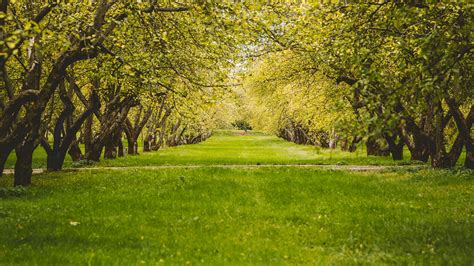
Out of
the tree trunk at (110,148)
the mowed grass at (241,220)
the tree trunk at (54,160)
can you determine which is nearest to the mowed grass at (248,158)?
the tree trunk at (110,148)

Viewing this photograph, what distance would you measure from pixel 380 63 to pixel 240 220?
7.09 meters

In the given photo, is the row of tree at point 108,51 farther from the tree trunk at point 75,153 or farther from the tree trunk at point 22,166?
the tree trunk at point 75,153

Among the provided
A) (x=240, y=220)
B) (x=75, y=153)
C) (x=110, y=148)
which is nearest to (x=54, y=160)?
(x=75, y=153)

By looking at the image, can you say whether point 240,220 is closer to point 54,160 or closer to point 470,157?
point 54,160

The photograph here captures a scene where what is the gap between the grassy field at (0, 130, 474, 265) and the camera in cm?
1123

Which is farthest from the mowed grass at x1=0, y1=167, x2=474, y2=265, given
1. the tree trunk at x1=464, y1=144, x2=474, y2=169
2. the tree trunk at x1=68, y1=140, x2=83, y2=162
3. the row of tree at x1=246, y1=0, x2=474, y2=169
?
the tree trunk at x1=68, y1=140, x2=83, y2=162

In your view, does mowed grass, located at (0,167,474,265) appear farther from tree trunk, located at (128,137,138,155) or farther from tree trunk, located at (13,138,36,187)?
tree trunk, located at (128,137,138,155)

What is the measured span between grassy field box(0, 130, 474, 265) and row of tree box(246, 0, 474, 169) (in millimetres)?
2234

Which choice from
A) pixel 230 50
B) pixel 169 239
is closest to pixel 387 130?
pixel 169 239

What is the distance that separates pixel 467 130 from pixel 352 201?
1390 cm

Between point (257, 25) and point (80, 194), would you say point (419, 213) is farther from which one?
point (80, 194)

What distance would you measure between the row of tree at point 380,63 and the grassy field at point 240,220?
7.33 feet

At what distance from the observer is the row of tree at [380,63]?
36.2 ft

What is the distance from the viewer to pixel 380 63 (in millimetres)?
16875
